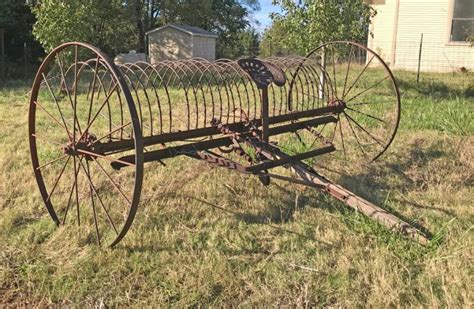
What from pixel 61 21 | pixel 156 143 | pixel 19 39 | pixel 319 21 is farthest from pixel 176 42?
pixel 156 143

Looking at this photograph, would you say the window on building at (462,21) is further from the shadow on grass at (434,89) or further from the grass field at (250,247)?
the grass field at (250,247)

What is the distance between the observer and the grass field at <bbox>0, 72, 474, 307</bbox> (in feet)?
9.83

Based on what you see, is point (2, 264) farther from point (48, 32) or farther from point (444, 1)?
point (444, 1)

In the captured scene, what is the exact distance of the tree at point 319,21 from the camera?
10039mm

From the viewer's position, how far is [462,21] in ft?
50.7

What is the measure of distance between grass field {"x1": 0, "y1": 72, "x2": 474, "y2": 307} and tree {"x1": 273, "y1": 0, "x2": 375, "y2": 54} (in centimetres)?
531

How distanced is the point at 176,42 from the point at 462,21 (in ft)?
39.6

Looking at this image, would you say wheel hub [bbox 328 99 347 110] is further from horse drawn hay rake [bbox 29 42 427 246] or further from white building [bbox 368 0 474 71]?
white building [bbox 368 0 474 71]

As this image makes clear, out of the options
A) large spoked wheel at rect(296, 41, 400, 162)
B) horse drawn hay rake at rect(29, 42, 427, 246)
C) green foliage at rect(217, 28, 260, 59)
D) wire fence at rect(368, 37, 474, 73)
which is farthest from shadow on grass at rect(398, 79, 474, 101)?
green foliage at rect(217, 28, 260, 59)

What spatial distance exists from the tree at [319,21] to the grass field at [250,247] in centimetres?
531

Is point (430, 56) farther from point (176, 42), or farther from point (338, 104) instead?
point (338, 104)

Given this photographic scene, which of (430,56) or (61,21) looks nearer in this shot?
(61,21)

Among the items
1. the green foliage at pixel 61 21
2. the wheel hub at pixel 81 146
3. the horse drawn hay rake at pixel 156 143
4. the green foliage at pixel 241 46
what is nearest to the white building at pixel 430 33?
the green foliage at pixel 61 21

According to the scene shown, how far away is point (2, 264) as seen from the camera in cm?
330
